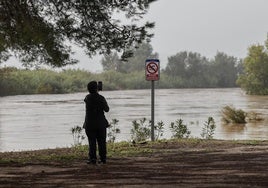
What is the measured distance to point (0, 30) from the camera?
12.6 meters

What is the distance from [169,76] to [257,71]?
43.2 meters

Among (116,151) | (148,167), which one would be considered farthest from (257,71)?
(148,167)

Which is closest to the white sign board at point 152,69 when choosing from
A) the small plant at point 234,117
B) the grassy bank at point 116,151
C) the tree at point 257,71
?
the grassy bank at point 116,151

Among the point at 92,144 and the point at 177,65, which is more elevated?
the point at 177,65

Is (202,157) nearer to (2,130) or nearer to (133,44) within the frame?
(133,44)

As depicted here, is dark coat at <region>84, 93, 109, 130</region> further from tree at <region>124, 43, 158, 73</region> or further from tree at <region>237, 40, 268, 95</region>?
tree at <region>124, 43, 158, 73</region>

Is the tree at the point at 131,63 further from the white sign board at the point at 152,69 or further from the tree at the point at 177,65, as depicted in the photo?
the white sign board at the point at 152,69

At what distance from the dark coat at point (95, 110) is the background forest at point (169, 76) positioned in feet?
118

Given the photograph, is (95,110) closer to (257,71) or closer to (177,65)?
(257,71)

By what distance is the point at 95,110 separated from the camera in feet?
37.1

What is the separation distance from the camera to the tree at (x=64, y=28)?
1245cm

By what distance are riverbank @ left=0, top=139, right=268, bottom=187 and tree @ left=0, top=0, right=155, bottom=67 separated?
2.60 metres

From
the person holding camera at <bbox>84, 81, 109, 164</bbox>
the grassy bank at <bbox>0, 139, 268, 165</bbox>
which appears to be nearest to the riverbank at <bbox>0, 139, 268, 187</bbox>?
the grassy bank at <bbox>0, 139, 268, 165</bbox>

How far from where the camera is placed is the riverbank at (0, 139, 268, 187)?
9.52 metres
